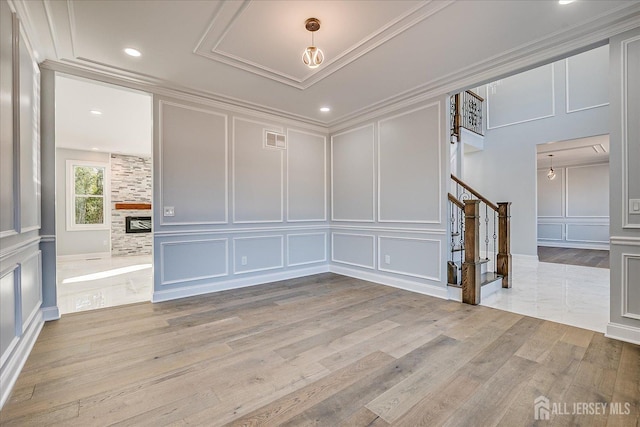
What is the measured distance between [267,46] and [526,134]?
6.69m

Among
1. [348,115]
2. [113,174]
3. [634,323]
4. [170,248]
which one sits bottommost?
[634,323]

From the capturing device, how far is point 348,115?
4945 mm

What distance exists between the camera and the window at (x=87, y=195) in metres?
7.49

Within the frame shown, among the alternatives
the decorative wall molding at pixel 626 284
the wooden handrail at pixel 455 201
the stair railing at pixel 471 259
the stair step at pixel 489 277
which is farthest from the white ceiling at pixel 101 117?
the decorative wall molding at pixel 626 284

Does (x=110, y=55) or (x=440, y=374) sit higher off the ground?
(x=110, y=55)

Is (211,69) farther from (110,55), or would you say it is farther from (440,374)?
(440,374)

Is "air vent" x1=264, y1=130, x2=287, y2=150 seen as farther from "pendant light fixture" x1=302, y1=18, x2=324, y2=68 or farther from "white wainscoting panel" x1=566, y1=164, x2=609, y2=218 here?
"white wainscoting panel" x1=566, y1=164, x2=609, y2=218

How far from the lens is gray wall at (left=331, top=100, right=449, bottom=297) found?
13.0 ft

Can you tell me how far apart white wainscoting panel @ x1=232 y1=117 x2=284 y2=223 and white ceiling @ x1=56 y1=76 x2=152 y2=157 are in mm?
1381

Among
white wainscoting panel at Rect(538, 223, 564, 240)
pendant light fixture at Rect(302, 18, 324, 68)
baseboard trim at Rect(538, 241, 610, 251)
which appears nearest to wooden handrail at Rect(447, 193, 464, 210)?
pendant light fixture at Rect(302, 18, 324, 68)

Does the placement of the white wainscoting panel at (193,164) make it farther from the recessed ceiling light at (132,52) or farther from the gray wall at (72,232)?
the gray wall at (72,232)

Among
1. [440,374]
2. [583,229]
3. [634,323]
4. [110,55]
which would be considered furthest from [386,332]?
[583,229]

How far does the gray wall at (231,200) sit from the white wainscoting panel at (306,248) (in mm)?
18

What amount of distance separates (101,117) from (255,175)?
307 centimetres
